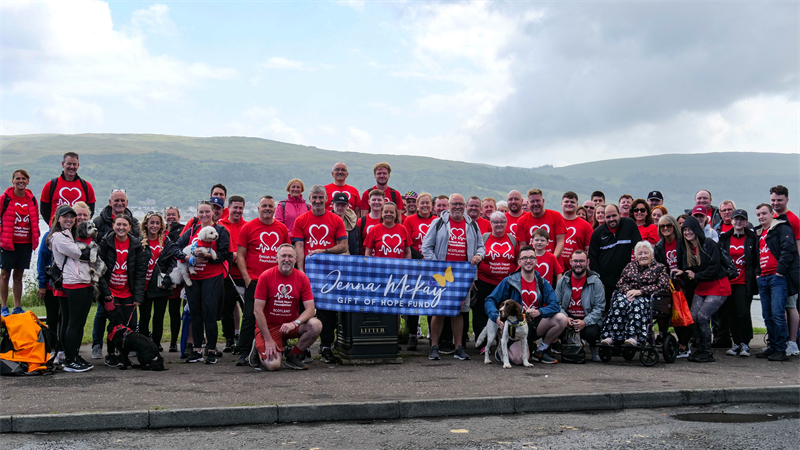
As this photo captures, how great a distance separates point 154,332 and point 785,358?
9665 millimetres

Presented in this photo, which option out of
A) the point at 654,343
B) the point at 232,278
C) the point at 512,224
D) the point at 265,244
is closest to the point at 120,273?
the point at 232,278

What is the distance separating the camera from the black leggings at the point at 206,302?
9375 mm

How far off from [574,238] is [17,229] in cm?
906

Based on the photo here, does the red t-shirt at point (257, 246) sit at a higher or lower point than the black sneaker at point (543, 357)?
higher

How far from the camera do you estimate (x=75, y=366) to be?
867 cm

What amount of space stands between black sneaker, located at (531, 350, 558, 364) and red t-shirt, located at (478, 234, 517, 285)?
120 centimetres

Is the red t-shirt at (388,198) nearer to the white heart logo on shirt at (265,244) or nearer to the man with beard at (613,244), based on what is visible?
the white heart logo on shirt at (265,244)

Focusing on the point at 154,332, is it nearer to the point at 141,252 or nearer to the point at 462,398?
the point at 141,252

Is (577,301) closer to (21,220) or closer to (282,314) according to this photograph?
(282,314)

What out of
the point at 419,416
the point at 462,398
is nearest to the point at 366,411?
the point at 419,416

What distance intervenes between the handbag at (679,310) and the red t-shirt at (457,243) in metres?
3.07

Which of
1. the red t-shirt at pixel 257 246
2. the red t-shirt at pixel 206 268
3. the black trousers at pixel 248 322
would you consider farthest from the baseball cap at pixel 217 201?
the black trousers at pixel 248 322

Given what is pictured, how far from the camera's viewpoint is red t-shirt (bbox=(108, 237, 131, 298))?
30.1ft

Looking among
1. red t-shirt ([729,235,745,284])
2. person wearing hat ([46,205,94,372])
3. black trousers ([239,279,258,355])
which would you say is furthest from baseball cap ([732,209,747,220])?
person wearing hat ([46,205,94,372])
